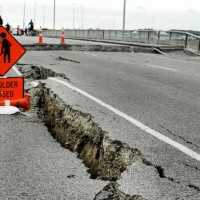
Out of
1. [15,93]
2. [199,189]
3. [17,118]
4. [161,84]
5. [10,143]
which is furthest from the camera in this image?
[161,84]

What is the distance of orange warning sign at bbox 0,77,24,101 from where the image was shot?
6.83 meters

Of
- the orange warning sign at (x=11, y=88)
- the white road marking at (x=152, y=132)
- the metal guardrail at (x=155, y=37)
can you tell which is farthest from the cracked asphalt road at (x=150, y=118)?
the metal guardrail at (x=155, y=37)

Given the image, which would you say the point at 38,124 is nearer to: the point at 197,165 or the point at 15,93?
the point at 15,93

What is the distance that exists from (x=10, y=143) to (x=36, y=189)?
1525mm

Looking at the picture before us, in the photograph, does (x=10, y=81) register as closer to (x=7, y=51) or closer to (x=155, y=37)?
(x=7, y=51)

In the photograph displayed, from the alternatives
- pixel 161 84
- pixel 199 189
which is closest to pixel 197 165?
pixel 199 189

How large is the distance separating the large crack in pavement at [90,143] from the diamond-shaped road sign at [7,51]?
2.98ft

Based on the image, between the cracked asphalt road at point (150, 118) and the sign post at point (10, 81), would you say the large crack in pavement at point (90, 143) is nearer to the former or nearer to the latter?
the cracked asphalt road at point (150, 118)

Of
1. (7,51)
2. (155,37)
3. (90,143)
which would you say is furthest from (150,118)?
(155,37)

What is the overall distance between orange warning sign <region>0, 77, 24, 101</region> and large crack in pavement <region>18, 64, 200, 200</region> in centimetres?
53

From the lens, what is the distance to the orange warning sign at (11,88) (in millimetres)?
6832

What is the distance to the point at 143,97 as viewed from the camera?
7.52 metres

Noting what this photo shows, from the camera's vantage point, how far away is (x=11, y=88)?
6922 millimetres

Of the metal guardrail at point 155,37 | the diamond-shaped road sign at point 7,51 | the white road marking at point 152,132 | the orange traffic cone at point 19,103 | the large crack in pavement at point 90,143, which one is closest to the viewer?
the large crack in pavement at point 90,143
